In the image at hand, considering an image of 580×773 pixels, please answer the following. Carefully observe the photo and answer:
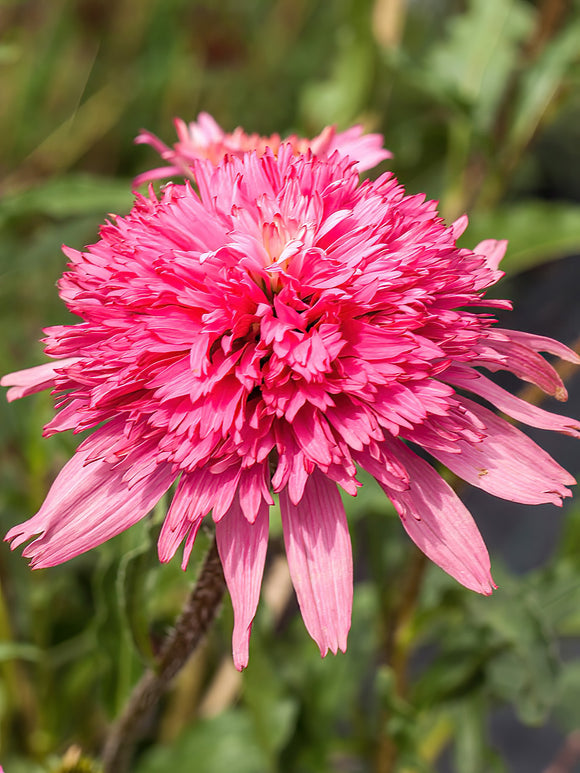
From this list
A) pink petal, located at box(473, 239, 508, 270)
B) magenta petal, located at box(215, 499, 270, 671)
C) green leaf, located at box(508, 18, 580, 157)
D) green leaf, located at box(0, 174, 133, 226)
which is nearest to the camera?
magenta petal, located at box(215, 499, 270, 671)

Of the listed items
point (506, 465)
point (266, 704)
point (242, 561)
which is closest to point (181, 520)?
point (242, 561)

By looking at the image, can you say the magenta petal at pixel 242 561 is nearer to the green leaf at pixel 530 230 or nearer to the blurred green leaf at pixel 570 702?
the green leaf at pixel 530 230

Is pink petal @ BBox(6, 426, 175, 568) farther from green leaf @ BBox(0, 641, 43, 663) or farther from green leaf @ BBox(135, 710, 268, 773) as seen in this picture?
green leaf @ BBox(135, 710, 268, 773)

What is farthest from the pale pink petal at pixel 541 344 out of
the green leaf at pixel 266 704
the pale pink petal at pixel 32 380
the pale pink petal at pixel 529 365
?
the green leaf at pixel 266 704

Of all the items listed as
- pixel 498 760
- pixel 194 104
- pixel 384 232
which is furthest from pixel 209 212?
pixel 194 104

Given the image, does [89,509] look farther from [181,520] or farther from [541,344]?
[541,344]

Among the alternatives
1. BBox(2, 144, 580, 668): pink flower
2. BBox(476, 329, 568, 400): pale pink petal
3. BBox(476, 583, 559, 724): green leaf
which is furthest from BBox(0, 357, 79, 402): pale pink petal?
BBox(476, 583, 559, 724): green leaf
